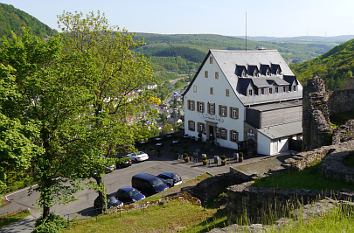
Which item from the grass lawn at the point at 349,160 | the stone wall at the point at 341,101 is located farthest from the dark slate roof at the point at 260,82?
the grass lawn at the point at 349,160

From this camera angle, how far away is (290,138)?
41656 mm

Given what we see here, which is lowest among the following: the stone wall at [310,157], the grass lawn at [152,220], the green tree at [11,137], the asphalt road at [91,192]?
the asphalt road at [91,192]

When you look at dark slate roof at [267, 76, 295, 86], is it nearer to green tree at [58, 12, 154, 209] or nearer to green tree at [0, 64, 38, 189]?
green tree at [58, 12, 154, 209]

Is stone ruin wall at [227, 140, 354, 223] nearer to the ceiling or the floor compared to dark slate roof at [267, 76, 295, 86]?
nearer to the floor

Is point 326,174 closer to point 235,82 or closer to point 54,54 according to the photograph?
point 54,54

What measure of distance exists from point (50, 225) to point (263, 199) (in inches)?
477

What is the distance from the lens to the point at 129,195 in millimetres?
27500

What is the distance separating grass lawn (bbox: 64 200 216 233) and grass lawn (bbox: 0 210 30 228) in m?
5.73

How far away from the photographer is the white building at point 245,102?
138 ft

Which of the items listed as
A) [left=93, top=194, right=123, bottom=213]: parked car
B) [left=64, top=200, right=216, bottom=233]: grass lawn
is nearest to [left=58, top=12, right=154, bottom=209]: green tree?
[left=93, top=194, right=123, bottom=213]: parked car

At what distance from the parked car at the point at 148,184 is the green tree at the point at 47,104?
11218 mm

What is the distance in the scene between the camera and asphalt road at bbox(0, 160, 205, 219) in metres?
26.7

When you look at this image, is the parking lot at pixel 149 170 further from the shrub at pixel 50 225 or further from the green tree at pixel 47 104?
the green tree at pixel 47 104

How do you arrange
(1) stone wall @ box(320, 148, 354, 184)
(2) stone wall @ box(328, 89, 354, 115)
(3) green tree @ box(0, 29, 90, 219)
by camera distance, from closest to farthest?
(1) stone wall @ box(320, 148, 354, 184), (3) green tree @ box(0, 29, 90, 219), (2) stone wall @ box(328, 89, 354, 115)
